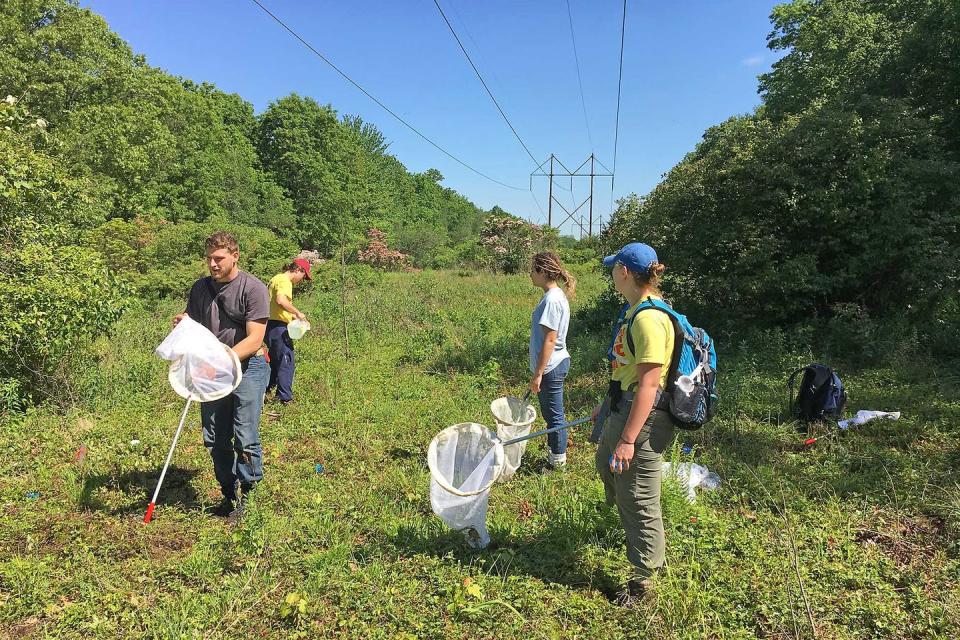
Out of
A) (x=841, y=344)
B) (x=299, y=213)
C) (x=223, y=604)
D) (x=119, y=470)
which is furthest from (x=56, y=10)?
(x=841, y=344)

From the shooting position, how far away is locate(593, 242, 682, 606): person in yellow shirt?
7.06 feet

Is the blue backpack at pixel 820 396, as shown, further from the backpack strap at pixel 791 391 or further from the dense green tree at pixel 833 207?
the dense green tree at pixel 833 207

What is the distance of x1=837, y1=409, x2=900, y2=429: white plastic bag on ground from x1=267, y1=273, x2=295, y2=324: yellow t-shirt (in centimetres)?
536

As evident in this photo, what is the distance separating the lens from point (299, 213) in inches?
1235

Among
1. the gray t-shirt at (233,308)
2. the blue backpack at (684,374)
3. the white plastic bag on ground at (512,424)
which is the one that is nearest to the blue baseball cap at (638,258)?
the blue backpack at (684,374)

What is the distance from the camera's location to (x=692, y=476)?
3.58m

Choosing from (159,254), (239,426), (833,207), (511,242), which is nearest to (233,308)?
(239,426)

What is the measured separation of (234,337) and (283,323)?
2.42 m

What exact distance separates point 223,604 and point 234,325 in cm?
153

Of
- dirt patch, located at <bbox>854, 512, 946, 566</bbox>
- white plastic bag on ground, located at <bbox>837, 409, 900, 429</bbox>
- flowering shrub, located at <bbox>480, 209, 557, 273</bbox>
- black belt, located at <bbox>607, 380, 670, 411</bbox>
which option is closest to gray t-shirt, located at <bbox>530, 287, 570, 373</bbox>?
black belt, located at <bbox>607, 380, 670, 411</bbox>

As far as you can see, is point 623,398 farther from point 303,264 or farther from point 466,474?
point 303,264

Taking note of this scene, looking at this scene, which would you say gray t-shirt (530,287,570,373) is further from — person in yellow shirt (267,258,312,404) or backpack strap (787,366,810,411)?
person in yellow shirt (267,258,312,404)

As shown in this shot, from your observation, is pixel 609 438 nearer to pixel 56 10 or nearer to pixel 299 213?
pixel 56 10

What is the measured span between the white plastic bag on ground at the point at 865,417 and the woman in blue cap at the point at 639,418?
3.05 m
